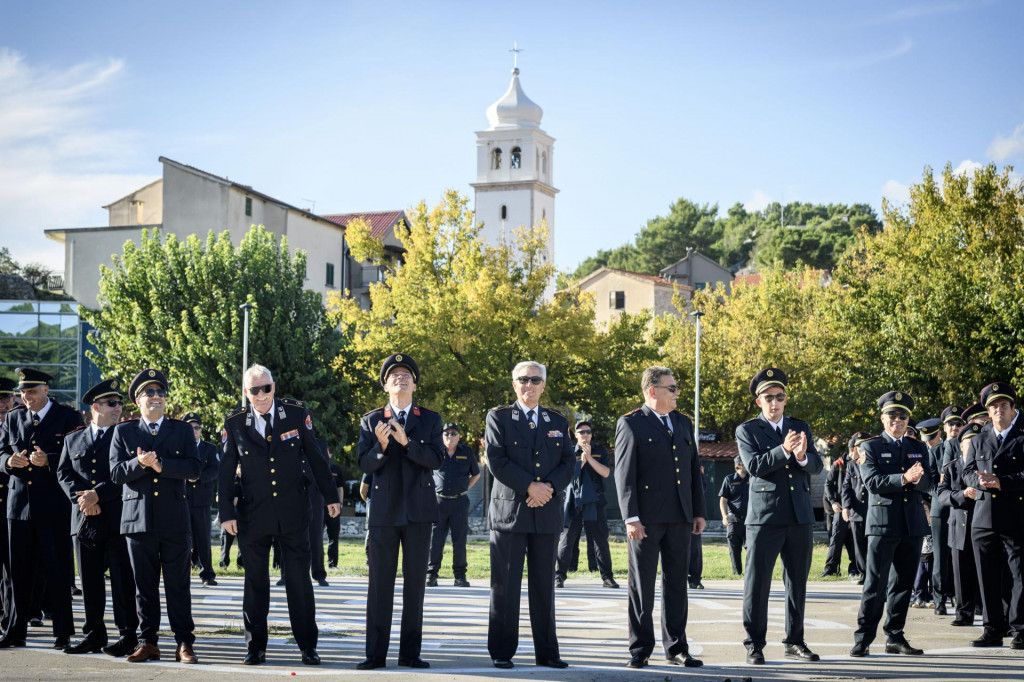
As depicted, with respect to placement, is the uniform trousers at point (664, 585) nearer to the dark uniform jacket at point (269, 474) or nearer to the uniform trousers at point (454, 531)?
the dark uniform jacket at point (269, 474)

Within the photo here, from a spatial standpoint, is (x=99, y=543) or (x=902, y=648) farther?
(x=902, y=648)

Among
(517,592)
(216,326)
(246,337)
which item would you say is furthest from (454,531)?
A: (216,326)

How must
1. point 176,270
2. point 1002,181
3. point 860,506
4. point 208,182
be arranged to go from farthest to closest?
point 208,182 < point 176,270 < point 1002,181 < point 860,506

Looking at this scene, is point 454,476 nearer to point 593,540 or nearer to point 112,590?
point 593,540

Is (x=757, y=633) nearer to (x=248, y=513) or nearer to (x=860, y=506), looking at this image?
(x=248, y=513)

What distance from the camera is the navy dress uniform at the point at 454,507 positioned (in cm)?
1741

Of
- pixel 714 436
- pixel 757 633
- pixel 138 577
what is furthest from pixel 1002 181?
pixel 138 577

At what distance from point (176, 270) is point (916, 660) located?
3658 cm

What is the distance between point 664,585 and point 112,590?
456 cm

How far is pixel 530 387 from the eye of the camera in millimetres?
9875

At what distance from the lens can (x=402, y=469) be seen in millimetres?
9766

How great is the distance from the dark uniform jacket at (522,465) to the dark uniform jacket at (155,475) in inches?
95.7

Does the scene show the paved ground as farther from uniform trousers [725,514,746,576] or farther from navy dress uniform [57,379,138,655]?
uniform trousers [725,514,746,576]

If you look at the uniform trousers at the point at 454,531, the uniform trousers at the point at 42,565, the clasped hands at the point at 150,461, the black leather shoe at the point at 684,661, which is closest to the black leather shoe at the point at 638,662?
the black leather shoe at the point at 684,661
